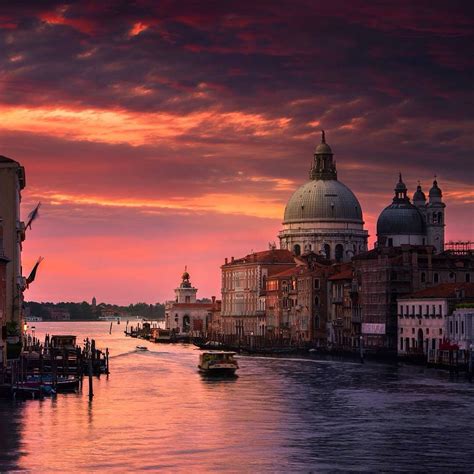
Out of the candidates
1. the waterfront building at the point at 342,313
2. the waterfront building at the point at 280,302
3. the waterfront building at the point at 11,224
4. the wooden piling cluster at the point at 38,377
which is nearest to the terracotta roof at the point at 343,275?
the waterfront building at the point at 342,313

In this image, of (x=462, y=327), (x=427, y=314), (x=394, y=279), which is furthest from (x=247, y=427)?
(x=394, y=279)

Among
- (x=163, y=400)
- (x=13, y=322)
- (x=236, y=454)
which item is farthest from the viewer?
(x=13, y=322)

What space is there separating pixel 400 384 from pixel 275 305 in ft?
327

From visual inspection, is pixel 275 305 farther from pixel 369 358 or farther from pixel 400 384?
pixel 400 384

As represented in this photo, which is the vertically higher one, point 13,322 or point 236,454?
point 13,322

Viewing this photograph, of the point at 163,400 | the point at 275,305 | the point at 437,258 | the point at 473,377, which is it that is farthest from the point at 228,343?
the point at 163,400

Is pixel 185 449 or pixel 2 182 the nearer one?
pixel 185 449

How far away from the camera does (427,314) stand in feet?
396

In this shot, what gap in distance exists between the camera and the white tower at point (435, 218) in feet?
638

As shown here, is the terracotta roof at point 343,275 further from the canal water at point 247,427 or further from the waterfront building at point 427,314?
the canal water at point 247,427

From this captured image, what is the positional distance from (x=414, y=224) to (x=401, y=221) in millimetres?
1762

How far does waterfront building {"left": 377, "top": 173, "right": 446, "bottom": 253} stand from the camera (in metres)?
195

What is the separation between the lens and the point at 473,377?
94.0 metres

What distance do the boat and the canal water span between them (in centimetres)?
667
